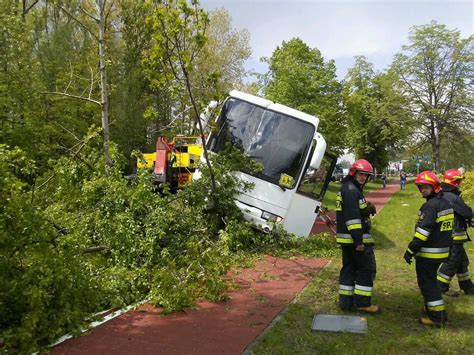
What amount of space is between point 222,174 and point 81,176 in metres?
2.63

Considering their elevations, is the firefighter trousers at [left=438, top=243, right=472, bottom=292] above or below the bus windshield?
below

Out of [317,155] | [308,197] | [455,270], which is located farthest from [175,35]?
[455,270]

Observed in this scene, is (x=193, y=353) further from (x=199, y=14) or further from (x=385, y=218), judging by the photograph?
(x=385, y=218)

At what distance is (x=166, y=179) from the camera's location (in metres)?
15.4

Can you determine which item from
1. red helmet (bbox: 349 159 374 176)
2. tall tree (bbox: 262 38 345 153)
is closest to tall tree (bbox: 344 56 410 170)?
tall tree (bbox: 262 38 345 153)

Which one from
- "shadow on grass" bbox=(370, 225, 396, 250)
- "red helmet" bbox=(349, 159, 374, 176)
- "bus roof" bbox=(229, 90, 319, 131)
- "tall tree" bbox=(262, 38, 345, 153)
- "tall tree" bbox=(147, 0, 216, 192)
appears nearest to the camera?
"red helmet" bbox=(349, 159, 374, 176)

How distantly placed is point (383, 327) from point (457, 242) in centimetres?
215

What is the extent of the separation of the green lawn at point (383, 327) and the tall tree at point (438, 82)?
28.7 metres

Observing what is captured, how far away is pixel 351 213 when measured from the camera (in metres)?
5.33

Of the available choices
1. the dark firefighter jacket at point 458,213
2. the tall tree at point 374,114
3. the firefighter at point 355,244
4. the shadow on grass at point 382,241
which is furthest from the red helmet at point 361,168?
the tall tree at point 374,114

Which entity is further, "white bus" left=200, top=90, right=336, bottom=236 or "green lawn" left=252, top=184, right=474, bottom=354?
"white bus" left=200, top=90, right=336, bottom=236

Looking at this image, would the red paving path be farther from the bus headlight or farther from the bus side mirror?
the bus side mirror

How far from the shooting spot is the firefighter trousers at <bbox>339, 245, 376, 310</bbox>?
540cm

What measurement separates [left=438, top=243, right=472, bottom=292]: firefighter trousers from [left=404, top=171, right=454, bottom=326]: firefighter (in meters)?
1.27
